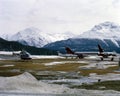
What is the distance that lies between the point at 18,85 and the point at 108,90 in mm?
9577

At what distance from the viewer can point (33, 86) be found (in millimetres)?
40719

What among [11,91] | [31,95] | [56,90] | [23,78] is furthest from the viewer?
[23,78]

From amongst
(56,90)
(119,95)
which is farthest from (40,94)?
(119,95)

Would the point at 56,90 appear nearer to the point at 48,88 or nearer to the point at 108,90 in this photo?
the point at 48,88

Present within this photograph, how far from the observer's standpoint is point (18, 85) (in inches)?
1582

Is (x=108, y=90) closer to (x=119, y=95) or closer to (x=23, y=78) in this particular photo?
(x=119, y=95)

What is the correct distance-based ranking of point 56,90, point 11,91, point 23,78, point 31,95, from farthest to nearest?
point 23,78 < point 56,90 < point 11,91 < point 31,95

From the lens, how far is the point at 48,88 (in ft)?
136

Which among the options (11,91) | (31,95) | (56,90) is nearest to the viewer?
(31,95)

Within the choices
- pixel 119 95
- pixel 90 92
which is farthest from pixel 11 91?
pixel 119 95

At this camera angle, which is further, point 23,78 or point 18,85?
point 23,78

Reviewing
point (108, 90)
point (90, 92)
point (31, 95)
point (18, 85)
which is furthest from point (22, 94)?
point (108, 90)

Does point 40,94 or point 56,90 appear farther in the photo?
point 56,90

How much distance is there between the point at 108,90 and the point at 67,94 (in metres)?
5.50
